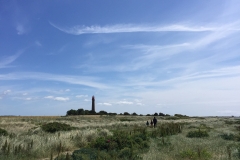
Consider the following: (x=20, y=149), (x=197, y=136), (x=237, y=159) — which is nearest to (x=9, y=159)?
(x=20, y=149)

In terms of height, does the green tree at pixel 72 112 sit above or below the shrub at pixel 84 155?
above

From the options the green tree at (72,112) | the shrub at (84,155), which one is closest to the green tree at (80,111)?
the green tree at (72,112)

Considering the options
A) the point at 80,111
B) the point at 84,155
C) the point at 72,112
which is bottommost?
the point at 84,155

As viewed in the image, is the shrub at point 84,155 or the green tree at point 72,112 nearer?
the shrub at point 84,155

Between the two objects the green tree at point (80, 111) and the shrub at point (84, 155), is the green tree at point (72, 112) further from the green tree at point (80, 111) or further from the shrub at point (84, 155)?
the shrub at point (84, 155)

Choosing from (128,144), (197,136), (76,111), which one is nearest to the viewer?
(128,144)

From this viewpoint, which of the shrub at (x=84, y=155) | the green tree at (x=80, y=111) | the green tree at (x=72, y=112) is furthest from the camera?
the green tree at (x=72, y=112)

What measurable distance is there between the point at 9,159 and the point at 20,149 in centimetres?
146

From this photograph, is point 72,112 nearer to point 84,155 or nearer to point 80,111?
point 80,111

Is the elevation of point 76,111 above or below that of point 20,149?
above

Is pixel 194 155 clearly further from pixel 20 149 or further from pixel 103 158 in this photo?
pixel 20 149

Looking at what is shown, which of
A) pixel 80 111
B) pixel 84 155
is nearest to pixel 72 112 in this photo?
pixel 80 111

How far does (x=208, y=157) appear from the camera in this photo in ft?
29.3

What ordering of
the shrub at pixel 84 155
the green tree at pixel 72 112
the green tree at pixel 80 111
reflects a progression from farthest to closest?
the green tree at pixel 72 112
the green tree at pixel 80 111
the shrub at pixel 84 155
